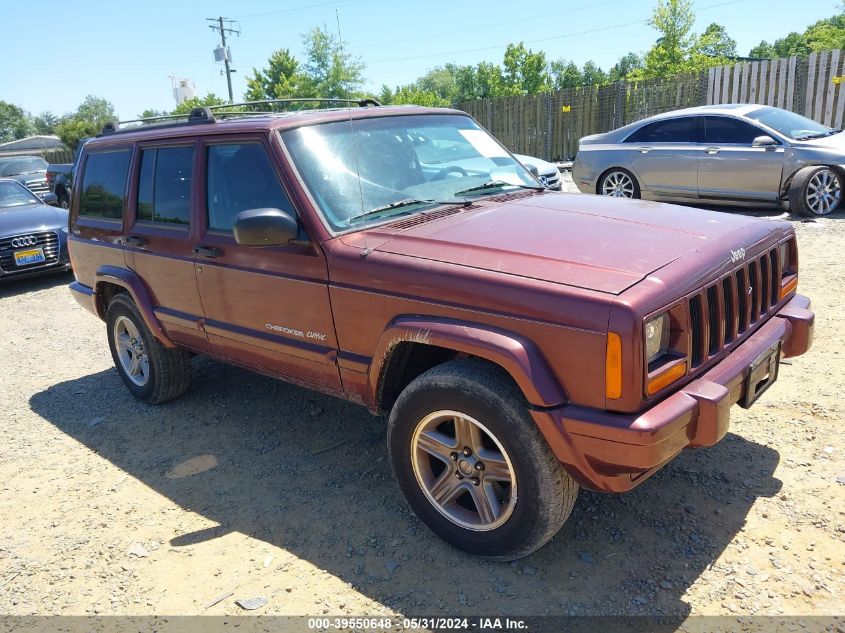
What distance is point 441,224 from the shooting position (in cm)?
336

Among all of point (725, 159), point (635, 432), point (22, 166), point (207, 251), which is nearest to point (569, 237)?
point (635, 432)

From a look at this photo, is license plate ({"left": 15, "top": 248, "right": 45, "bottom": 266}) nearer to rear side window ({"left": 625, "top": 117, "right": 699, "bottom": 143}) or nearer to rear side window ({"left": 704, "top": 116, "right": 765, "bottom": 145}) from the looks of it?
rear side window ({"left": 625, "top": 117, "right": 699, "bottom": 143})

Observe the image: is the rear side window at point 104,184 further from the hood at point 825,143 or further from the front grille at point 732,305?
→ the hood at point 825,143

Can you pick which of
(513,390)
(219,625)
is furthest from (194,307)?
(513,390)

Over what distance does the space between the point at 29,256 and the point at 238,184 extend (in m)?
7.30

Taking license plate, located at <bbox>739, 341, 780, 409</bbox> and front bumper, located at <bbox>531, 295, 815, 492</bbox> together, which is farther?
license plate, located at <bbox>739, 341, 780, 409</bbox>

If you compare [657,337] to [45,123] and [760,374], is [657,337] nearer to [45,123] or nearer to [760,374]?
[760,374]

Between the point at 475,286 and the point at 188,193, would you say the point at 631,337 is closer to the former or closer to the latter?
the point at 475,286

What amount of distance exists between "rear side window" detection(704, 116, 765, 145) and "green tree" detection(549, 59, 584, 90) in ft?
239

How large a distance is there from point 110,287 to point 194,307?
137 cm

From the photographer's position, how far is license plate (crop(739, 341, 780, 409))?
291 cm

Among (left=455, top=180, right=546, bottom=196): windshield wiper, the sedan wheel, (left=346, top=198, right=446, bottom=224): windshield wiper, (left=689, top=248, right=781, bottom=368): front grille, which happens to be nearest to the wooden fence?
the sedan wheel

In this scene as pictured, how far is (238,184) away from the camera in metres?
3.83

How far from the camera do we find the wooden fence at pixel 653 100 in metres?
14.2
